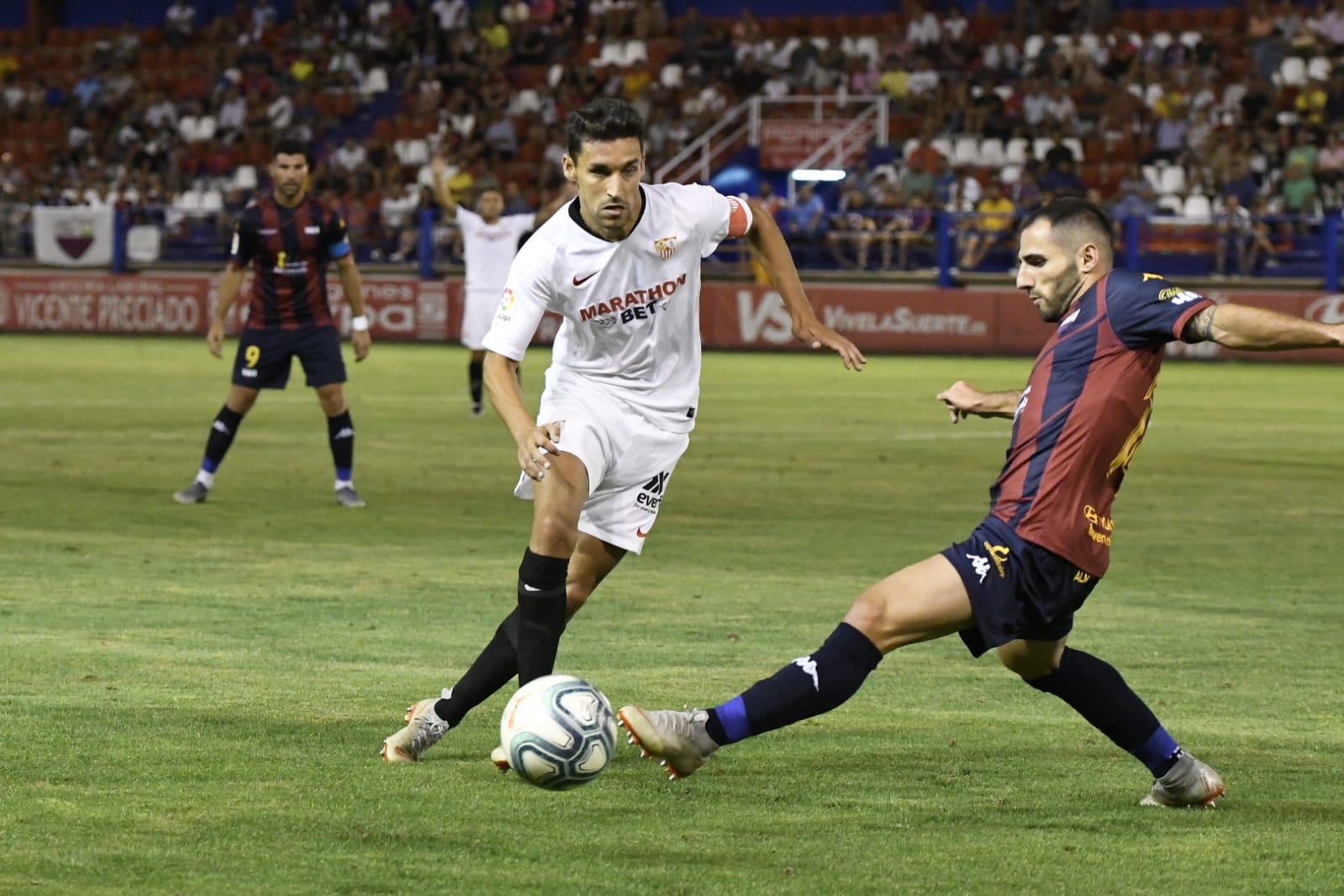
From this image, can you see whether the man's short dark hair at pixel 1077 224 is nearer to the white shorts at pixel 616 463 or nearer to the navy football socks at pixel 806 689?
the navy football socks at pixel 806 689

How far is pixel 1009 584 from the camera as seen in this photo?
511 centimetres

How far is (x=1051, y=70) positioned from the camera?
32.5m

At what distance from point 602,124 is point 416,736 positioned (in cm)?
188

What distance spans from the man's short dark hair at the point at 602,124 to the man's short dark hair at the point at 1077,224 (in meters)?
1.25

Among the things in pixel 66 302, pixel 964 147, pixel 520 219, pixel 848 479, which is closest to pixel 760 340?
pixel 964 147

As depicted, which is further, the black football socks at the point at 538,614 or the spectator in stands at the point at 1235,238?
the spectator in stands at the point at 1235,238

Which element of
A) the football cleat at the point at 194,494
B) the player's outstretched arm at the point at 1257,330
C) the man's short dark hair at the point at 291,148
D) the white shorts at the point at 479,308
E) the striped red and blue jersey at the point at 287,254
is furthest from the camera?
the white shorts at the point at 479,308

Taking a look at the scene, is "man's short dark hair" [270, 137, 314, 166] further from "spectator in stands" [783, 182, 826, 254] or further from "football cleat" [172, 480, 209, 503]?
"spectator in stands" [783, 182, 826, 254]

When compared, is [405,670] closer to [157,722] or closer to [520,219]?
[157,722]

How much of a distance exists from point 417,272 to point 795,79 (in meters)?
7.54

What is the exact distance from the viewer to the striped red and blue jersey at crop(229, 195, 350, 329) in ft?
42.7

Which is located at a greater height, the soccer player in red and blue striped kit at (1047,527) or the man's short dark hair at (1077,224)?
the man's short dark hair at (1077,224)

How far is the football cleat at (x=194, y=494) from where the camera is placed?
42.3ft

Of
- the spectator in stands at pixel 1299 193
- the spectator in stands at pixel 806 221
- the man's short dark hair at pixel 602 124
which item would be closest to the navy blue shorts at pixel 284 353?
the man's short dark hair at pixel 602 124
